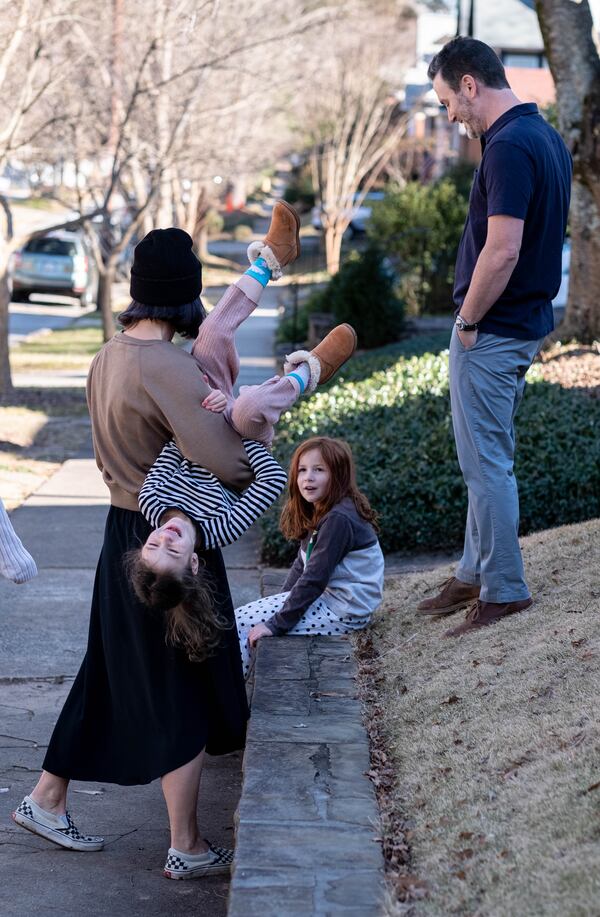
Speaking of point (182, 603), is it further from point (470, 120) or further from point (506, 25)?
point (506, 25)

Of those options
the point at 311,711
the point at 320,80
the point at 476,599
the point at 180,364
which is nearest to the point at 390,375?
the point at 476,599

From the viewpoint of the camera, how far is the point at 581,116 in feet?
34.7

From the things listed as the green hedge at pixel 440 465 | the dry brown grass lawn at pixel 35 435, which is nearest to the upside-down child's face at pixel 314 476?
the green hedge at pixel 440 465

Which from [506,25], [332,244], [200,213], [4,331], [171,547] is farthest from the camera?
[506,25]

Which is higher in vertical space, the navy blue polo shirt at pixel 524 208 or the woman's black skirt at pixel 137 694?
the navy blue polo shirt at pixel 524 208

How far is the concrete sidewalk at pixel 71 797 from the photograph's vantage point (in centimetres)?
353

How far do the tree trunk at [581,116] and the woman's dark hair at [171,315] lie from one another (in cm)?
764

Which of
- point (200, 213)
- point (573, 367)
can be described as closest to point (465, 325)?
point (573, 367)

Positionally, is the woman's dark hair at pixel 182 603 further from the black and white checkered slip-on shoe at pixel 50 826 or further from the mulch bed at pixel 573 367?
the mulch bed at pixel 573 367

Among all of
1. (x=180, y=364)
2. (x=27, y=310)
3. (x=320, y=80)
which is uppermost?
(x=320, y=80)

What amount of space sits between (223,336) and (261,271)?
27cm

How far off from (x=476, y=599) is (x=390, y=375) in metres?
5.40

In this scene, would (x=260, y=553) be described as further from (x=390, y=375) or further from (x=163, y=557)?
(x=163, y=557)

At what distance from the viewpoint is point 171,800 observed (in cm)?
356
